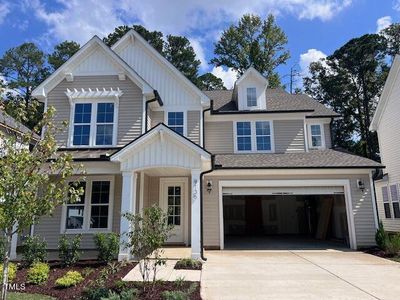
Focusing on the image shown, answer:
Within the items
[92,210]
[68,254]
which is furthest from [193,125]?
[68,254]

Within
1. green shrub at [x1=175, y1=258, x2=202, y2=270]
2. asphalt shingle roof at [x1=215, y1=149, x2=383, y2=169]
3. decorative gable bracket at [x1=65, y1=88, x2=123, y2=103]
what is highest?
decorative gable bracket at [x1=65, y1=88, x2=123, y2=103]

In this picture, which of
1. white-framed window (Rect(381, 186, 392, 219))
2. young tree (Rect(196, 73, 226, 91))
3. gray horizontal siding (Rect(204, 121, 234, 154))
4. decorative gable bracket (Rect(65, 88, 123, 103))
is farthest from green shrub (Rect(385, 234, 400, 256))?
young tree (Rect(196, 73, 226, 91))

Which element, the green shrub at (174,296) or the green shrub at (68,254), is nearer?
the green shrub at (174,296)

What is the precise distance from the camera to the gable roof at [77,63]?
13.4 m

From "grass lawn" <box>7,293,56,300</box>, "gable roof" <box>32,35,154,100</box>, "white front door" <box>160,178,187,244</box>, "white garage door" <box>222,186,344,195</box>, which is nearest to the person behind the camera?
"grass lawn" <box>7,293,56,300</box>

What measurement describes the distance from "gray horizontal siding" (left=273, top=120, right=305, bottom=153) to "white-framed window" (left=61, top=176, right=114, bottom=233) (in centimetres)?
830

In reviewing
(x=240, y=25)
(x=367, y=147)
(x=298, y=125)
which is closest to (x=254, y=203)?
(x=298, y=125)

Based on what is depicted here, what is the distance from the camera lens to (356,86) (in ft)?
119

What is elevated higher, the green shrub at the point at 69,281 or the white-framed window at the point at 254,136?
the white-framed window at the point at 254,136

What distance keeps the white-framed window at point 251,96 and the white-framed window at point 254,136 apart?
1.01 meters

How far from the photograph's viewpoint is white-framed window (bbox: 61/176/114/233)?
12.5 meters

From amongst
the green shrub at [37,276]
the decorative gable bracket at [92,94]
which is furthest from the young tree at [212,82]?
the green shrub at [37,276]

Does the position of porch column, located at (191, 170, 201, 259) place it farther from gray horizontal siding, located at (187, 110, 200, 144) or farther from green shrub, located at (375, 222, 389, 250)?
green shrub, located at (375, 222, 389, 250)

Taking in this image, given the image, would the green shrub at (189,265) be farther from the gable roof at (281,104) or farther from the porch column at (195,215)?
the gable roof at (281,104)
